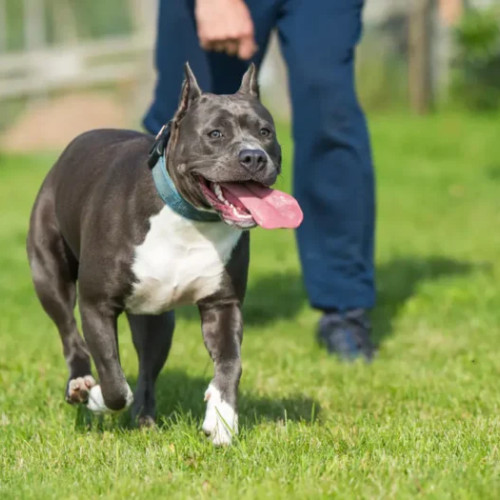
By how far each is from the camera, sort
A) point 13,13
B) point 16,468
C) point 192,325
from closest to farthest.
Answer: point 16,468
point 192,325
point 13,13

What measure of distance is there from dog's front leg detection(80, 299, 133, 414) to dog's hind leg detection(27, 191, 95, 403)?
1.39ft

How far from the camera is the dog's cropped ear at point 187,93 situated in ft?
13.2

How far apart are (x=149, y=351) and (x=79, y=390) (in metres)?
0.39

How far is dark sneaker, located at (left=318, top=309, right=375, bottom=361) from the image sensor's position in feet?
19.2

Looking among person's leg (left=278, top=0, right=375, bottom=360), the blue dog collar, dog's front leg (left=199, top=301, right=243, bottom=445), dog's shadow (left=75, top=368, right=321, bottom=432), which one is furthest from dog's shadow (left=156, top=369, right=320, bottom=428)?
person's leg (left=278, top=0, right=375, bottom=360)

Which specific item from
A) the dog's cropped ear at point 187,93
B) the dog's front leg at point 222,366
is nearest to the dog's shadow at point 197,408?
the dog's front leg at point 222,366

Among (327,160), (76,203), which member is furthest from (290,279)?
(76,203)

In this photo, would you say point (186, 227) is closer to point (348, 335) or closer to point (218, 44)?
point (218, 44)

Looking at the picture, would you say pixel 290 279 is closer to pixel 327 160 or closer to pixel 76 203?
pixel 327 160

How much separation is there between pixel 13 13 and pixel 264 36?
13.2 m

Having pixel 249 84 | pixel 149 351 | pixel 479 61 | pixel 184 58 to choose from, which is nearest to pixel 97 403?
pixel 149 351

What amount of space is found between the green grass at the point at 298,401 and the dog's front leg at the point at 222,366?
73 mm

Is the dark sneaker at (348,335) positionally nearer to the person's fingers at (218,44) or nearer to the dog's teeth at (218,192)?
the person's fingers at (218,44)

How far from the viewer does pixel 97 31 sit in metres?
19.0
